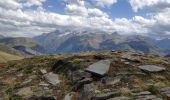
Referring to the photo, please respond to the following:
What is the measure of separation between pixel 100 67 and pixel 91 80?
294cm

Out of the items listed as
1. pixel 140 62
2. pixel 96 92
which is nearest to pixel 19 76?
pixel 96 92

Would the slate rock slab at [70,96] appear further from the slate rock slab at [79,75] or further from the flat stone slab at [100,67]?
the flat stone slab at [100,67]

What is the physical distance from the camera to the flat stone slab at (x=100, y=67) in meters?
26.8

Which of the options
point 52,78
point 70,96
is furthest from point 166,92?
point 52,78

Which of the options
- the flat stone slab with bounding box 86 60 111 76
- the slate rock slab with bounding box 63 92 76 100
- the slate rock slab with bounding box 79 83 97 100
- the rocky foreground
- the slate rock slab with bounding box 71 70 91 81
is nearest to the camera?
the rocky foreground

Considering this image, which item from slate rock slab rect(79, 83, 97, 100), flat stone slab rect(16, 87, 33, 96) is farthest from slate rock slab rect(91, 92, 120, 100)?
flat stone slab rect(16, 87, 33, 96)

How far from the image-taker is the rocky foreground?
22375 mm

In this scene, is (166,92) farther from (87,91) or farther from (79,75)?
(79,75)

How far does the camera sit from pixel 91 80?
25672 millimetres

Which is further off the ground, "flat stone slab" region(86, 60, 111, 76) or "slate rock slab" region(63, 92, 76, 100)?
"flat stone slab" region(86, 60, 111, 76)

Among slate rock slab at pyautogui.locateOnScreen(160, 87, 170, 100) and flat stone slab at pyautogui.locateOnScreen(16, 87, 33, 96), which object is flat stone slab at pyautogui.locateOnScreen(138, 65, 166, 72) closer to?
slate rock slab at pyautogui.locateOnScreen(160, 87, 170, 100)

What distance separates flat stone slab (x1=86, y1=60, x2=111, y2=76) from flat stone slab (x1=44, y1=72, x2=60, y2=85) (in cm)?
319

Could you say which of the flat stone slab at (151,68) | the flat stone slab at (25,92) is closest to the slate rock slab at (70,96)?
the flat stone slab at (25,92)

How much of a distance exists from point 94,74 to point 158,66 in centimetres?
684
